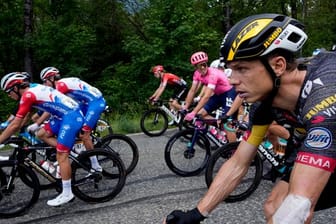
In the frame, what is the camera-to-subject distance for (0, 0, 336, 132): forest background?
59.4 ft

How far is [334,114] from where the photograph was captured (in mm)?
1651

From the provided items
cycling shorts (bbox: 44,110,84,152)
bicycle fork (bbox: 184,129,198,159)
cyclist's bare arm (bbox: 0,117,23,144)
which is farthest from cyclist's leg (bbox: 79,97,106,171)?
bicycle fork (bbox: 184,129,198,159)

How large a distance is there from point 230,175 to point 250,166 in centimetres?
276

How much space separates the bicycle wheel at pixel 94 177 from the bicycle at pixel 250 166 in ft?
3.90

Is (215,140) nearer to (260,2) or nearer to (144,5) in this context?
(144,5)

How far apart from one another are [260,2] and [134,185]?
76.6 feet

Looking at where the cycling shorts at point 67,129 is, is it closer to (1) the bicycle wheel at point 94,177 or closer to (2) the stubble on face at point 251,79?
(1) the bicycle wheel at point 94,177

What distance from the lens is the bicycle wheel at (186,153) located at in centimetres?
595

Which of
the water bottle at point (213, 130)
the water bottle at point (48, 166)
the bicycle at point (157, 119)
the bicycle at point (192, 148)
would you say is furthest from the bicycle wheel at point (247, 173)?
the bicycle at point (157, 119)

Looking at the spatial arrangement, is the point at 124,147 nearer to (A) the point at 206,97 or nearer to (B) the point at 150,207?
(A) the point at 206,97

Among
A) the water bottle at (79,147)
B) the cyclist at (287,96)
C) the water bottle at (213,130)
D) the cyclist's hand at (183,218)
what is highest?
the cyclist at (287,96)

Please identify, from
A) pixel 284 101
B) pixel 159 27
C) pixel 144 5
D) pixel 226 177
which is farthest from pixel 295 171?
pixel 144 5

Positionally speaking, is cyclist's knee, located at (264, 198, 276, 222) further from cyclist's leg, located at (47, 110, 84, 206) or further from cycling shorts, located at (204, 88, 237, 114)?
cycling shorts, located at (204, 88, 237, 114)

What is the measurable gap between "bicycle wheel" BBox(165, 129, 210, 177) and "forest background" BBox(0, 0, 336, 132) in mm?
8512
